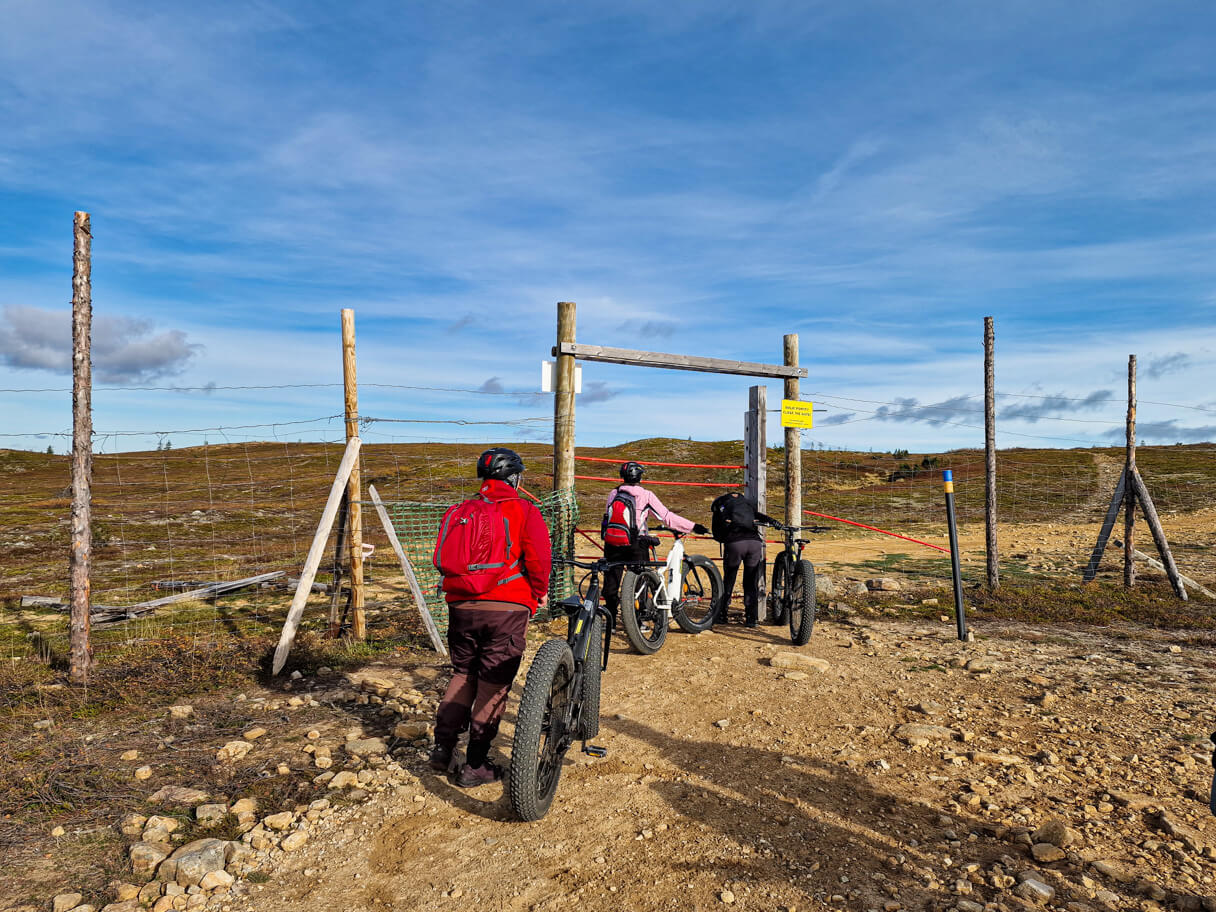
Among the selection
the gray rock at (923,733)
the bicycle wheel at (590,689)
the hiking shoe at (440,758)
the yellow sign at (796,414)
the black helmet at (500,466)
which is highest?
the yellow sign at (796,414)

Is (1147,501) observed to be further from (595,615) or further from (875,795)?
(595,615)

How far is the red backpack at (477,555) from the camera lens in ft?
15.7

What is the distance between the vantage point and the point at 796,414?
11.4m

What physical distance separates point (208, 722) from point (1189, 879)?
277 inches

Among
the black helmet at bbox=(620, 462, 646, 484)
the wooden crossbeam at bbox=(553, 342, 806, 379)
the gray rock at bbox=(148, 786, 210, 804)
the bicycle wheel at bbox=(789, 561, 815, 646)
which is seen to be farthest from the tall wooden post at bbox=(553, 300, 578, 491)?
the gray rock at bbox=(148, 786, 210, 804)

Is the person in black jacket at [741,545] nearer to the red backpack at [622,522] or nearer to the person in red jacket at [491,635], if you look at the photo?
the red backpack at [622,522]

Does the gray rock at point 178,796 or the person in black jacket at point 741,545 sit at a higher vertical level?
the person in black jacket at point 741,545

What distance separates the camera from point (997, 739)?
237 inches

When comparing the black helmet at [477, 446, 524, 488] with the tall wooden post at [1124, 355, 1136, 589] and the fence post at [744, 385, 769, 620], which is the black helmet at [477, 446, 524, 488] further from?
the tall wooden post at [1124, 355, 1136, 589]

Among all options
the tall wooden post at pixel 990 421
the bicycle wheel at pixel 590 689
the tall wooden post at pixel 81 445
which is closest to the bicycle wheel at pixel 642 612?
the bicycle wheel at pixel 590 689

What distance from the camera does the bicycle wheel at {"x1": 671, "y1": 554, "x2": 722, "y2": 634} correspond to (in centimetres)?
973

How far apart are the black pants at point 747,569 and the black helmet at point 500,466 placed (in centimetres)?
534

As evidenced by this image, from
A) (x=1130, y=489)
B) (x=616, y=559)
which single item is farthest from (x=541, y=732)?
(x=1130, y=489)

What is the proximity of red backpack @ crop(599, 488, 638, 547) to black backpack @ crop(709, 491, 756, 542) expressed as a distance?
4.82 ft
